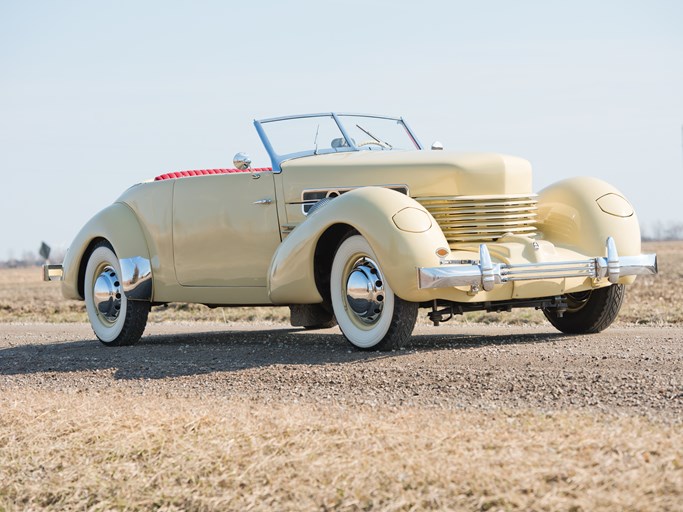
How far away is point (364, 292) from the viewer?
26.4 feet

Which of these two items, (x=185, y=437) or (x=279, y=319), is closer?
(x=185, y=437)

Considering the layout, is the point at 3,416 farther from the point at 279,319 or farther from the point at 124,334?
the point at 279,319

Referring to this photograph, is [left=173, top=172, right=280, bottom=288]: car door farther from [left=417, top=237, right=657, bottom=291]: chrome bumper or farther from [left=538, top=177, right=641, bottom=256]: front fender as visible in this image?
[left=538, top=177, right=641, bottom=256]: front fender

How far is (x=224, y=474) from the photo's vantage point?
519cm

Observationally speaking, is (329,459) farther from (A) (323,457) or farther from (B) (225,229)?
(B) (225,229)

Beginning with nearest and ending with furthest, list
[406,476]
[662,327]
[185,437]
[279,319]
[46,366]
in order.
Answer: [406,476] → [185,437] → [46,366] → [662,327] → [279,319]

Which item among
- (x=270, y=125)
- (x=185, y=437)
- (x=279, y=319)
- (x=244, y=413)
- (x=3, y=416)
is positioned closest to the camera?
(x=185, y=437)

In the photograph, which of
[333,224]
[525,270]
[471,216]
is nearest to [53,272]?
[333,224]

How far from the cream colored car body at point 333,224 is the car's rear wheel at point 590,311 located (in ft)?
1.25

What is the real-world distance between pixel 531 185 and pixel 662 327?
9.31 ft

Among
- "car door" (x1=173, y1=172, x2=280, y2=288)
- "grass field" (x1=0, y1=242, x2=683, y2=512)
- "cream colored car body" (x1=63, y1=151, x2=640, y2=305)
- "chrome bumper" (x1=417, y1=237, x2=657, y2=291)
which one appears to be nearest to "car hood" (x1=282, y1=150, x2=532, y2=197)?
"cream colored car body" (x1=63, y1=151, x2=640, y2=305)

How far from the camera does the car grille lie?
27.6ft

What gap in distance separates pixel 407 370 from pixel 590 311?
9.23ft

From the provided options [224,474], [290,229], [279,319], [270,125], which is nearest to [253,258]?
[290,229]
